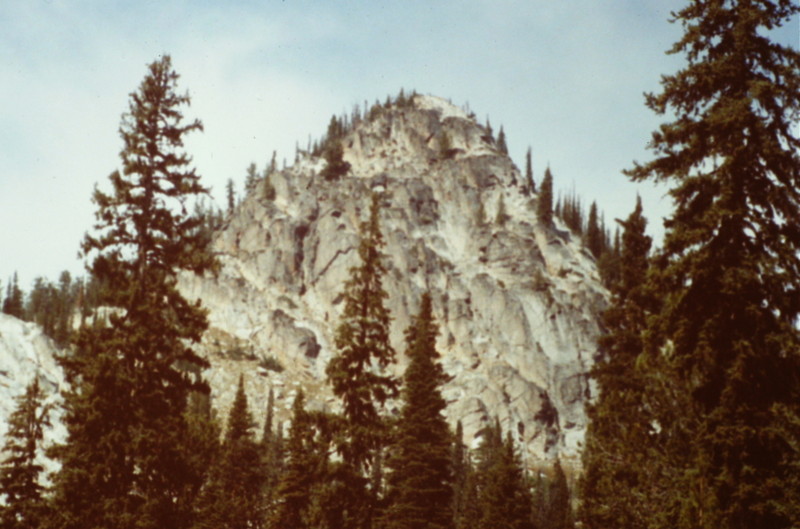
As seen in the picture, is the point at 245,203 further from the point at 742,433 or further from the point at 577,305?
the point at 742,433

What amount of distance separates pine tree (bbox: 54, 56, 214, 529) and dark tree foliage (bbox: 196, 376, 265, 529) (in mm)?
17419

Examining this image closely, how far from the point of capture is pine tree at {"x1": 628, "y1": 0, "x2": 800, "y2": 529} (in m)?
13.0

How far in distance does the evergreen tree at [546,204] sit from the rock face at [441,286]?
3.83 meters

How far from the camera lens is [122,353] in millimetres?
18125

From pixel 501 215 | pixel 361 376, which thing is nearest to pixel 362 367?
pixel 361 376

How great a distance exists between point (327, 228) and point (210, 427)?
462 feet

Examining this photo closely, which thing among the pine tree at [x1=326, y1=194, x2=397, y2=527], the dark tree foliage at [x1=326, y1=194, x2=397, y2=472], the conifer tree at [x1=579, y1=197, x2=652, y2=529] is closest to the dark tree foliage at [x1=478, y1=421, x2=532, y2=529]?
the conifer tree at [x1=579, y1=197, x2=652, y2=529]

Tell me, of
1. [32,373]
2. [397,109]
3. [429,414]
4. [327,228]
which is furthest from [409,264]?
[429,414]

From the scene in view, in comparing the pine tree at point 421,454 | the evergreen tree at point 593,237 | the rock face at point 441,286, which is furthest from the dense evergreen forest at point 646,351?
the evergreen tree at point 593,237

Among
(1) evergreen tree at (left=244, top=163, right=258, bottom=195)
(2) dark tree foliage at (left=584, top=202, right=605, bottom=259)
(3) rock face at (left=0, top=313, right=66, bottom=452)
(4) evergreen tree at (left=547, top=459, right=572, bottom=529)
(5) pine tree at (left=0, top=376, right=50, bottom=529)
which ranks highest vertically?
(1) evergreen tree at (left=244, top=163, right=258, bottom=195)

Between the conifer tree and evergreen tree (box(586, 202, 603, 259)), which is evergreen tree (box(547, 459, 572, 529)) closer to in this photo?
the conifer tree

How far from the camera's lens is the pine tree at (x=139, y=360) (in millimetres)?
16875

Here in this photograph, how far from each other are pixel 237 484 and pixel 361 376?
23.1 metres

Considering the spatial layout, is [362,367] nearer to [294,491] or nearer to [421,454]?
[421,454]
